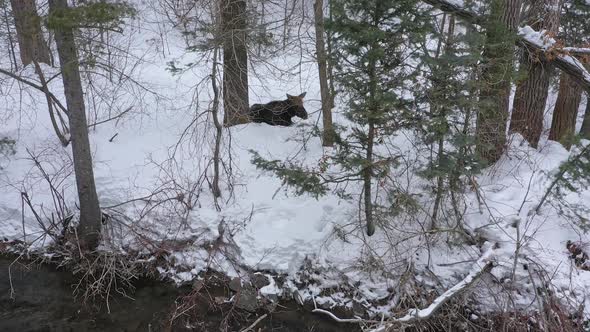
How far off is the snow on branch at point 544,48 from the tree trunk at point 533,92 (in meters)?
0.38

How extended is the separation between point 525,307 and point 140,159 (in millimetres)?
7854

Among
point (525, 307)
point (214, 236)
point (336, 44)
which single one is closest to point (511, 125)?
point (525, 307)

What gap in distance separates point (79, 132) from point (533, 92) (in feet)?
29.0

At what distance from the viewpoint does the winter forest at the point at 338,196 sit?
6.35 meters

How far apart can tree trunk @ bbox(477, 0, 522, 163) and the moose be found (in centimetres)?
443

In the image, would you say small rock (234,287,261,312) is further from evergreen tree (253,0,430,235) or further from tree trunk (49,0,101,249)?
tree trunk (49,0,101,249)

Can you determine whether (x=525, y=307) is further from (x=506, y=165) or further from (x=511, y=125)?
(x=511, y=125)

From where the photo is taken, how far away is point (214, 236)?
8.23 m

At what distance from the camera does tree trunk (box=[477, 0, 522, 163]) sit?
258 inches

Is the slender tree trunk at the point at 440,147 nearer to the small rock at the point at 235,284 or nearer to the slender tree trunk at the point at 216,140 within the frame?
the small rock at the point at 235,284

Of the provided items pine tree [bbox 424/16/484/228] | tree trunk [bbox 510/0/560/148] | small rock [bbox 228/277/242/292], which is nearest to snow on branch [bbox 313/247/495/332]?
pine tree [bbox 424/16/484/228]

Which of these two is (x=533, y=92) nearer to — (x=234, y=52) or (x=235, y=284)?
(x=234, y=52)

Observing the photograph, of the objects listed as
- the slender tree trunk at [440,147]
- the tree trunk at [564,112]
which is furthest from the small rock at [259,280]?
the tree trunk at [564,112]

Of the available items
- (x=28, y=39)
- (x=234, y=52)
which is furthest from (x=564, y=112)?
(x=28, y=39)
